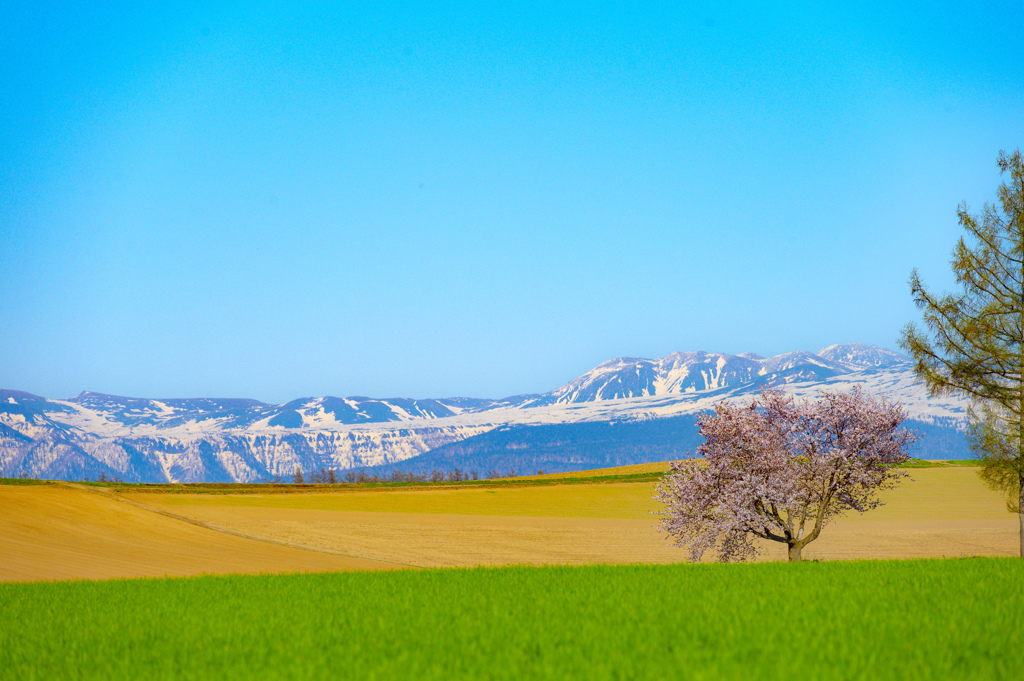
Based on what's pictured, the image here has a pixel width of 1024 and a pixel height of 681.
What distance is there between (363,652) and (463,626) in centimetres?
201

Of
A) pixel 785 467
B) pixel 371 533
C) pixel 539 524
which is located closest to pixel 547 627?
pixel 785 467

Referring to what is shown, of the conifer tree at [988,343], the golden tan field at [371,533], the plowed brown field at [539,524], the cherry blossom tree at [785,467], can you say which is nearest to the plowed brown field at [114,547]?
the golden tan field at [371,533]

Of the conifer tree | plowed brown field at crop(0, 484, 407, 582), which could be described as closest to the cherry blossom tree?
the conifer tree

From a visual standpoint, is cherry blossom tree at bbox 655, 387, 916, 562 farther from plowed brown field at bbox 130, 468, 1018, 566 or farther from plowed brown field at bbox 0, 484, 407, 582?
plowed brown field at bbox 0, 484, 407, 582

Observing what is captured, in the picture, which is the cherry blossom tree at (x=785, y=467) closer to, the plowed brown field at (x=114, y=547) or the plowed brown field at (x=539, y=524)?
the plowed brown field at (x=539, y=524)

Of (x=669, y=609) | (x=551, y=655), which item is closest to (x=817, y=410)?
(x=669, y=609)

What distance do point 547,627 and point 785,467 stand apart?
19.0 m

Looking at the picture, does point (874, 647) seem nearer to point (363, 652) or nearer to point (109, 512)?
point (363, 652)

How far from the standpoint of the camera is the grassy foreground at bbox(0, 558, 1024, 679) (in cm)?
921

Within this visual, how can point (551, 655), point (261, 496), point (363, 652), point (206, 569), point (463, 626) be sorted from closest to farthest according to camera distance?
1. point (551, 655)
2. point (363, 652)
3. point (463, 626)
4. point (206, 569)
5. point (261, 496)

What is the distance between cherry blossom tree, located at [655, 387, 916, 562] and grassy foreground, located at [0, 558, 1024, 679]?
31.3ft

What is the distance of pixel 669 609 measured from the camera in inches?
511

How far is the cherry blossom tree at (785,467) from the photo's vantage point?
91.5 ft

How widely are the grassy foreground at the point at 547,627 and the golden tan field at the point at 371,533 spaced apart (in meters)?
17.8
